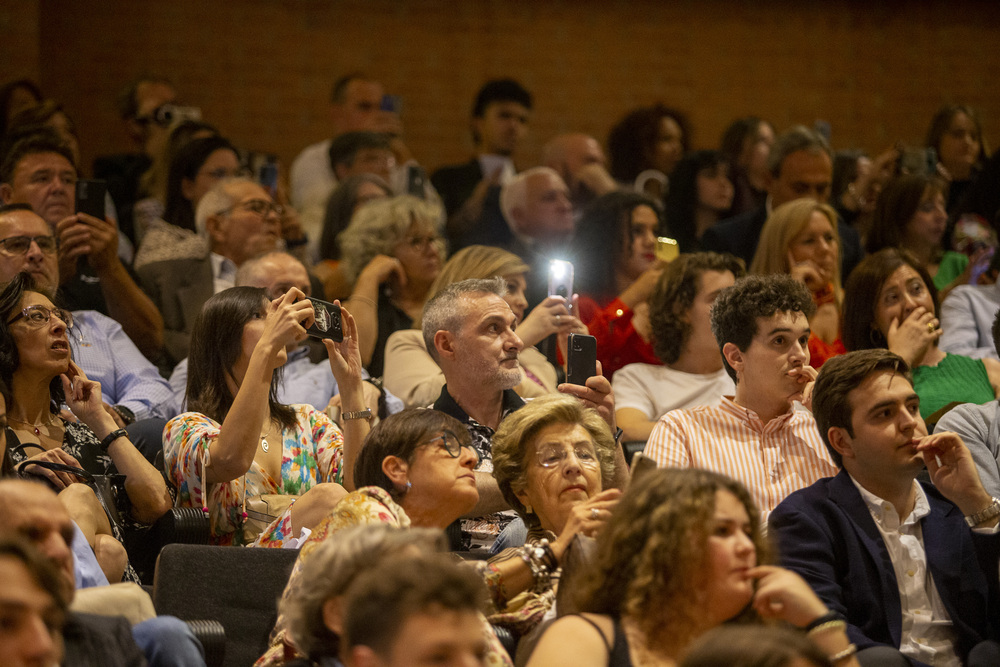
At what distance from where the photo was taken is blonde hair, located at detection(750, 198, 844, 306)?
4.37m

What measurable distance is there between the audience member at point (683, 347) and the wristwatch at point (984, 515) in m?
1.14

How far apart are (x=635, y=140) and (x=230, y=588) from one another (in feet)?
13.7

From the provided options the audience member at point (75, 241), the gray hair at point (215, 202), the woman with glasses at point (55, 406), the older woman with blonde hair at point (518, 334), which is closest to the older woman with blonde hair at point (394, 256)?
the older woman with blonde hair at point (518, 334)

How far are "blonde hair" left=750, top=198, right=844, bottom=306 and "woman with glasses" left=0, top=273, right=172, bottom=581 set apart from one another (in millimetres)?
2375

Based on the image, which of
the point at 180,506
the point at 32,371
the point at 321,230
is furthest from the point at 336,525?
the point at 321,230

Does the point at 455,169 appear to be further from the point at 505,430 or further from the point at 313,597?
the point at 313,597

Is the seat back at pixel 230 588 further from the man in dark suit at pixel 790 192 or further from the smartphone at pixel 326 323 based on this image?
the man in dark suit at pixel 790 192

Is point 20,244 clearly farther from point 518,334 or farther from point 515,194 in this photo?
point 515,194

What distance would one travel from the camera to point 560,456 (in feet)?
9.01

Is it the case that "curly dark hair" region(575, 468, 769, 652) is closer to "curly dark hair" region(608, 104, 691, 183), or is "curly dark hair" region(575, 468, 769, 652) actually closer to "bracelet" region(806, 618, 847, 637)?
"bracelet" region(806, 618, 847, 637)

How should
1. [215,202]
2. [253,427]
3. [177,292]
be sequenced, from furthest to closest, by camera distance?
[215,202]
[177,292]
[253,427]

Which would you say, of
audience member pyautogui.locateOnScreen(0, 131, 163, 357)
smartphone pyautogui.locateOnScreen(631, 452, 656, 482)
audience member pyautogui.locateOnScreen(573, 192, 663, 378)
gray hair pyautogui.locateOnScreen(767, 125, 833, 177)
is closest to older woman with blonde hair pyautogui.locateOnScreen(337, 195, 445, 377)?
audience member pyautogui.locateOnScreen(573, 192, 663, 378)

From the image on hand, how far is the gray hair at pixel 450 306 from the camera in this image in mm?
3428

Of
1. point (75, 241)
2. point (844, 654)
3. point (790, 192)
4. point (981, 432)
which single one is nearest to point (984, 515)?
point (981, 432)
